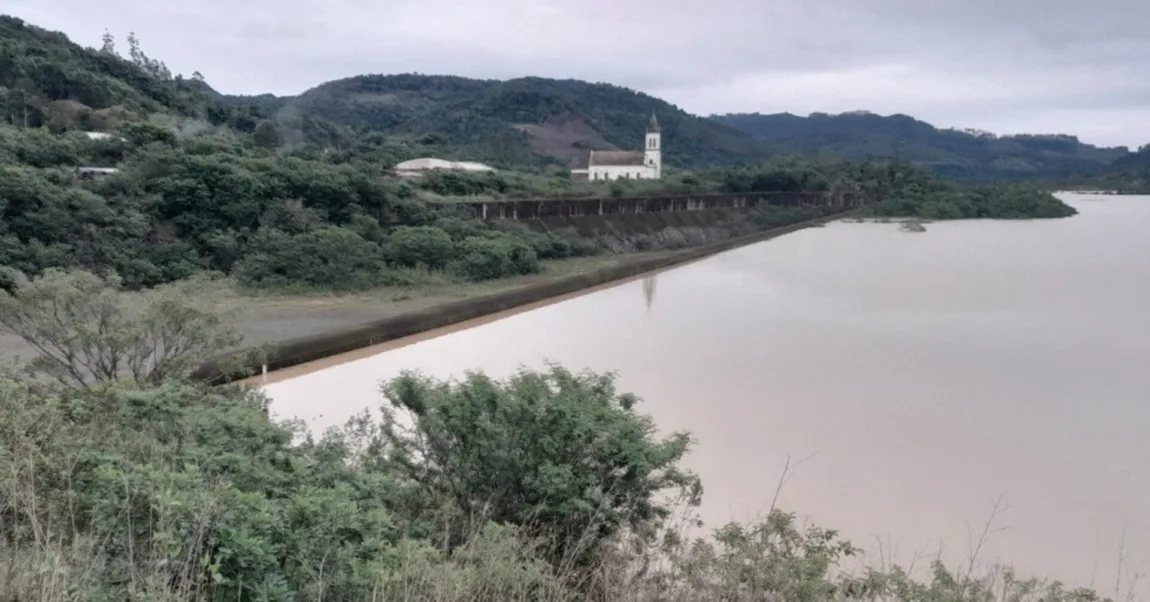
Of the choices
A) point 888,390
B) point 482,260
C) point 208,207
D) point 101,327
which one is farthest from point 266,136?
point 101,327

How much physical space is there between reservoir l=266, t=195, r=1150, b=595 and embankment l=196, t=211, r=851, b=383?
1.10 ft

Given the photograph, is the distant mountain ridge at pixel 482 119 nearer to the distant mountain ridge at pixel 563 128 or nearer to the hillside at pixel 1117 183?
the distant mountain ridge at pixel 563 128

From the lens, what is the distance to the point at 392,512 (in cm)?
409

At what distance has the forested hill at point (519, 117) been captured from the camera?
70.2 m

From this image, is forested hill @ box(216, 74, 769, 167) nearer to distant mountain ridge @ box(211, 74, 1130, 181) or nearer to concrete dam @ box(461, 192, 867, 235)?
distant mountain ridge @ box(211, 74, 1130, 181)

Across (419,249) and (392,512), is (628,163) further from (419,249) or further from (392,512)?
(392,512)

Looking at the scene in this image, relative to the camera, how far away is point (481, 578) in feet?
10.1

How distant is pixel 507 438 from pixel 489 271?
16.9m

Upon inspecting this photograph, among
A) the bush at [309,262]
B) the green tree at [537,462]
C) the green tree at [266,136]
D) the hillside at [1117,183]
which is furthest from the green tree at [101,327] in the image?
the hillside at [1117,183]

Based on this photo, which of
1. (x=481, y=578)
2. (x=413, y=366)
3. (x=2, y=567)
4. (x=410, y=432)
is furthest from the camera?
(x=413, y=366)

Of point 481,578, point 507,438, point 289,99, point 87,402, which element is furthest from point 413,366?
point 289,99

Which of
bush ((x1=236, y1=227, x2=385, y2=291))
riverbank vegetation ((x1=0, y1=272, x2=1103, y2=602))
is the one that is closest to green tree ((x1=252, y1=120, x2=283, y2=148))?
bush ((x1=236, y1=227, x2=385, y2=291))

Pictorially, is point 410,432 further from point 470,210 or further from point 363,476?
point 470,210

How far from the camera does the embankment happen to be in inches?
405
